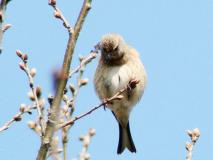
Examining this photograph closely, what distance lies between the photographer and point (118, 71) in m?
5.98

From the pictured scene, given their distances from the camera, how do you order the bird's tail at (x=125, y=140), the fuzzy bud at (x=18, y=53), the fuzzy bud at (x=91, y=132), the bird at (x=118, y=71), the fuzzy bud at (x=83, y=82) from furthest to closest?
the bird's tail at (x=125, y=140) < the bird at (x=118, y=71) < the fuzzy bud at (x=91, y=132) < the fuzzy bud at (x=83, y=82) < the fuzzy bud at (x=18, y=53)

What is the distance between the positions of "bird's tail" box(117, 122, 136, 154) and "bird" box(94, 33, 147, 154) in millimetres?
711

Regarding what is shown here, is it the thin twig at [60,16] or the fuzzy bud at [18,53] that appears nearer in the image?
the thin twig at [60,16]

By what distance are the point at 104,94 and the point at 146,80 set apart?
0.61 metres

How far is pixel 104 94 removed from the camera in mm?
6188

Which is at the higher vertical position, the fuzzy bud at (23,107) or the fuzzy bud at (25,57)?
the fuzzy bud at (25,57)

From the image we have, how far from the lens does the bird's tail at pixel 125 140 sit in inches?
271

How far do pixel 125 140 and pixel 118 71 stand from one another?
1.42 m

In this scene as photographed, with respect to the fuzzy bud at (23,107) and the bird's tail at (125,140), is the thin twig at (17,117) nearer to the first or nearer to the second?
the fuzzy bud at (23,107)

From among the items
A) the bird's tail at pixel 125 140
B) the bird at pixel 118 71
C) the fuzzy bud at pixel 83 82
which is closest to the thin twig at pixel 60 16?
the fuzzy bud at pixel 83 82

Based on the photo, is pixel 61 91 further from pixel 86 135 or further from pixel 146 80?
pixel 146 80

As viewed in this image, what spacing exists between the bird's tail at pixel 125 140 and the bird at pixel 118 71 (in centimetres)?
71

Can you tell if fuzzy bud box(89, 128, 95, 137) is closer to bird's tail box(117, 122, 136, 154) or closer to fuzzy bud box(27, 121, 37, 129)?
fuzzy bud box(27, 121, 37, 129)

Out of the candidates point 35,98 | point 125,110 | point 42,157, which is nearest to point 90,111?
point 35,98
